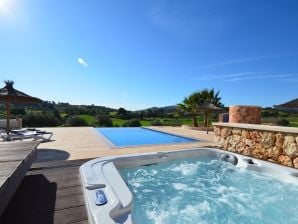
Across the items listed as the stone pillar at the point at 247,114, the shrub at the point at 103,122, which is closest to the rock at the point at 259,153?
the stone pillar at the point at 247,114

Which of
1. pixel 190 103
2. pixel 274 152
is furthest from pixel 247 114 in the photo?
pixel 190 103

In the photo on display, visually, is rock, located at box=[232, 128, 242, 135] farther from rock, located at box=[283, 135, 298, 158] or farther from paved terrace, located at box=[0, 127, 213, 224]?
paved terrace, located at box=[0, 127, 213, 224]

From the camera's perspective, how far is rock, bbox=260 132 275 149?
4999 mm

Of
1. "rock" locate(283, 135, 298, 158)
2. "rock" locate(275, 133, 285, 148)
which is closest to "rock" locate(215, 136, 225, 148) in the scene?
"rock" locate(275, 133, 285, 148)

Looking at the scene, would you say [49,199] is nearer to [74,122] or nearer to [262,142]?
[262,142]

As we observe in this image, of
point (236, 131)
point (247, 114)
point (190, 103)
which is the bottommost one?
point (236, 131)

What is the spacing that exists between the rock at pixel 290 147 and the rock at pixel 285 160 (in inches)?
4.5

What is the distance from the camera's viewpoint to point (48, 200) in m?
2.67

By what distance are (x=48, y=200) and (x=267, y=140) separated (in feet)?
16.8

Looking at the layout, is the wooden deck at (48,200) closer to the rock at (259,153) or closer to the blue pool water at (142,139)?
the blue pool water at (142,139)

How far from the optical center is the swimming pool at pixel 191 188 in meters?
2.94

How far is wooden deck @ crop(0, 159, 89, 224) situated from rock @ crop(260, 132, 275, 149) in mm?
4663

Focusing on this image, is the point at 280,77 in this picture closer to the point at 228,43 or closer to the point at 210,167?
the point at 228,43

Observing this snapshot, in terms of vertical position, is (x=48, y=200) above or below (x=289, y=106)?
below
